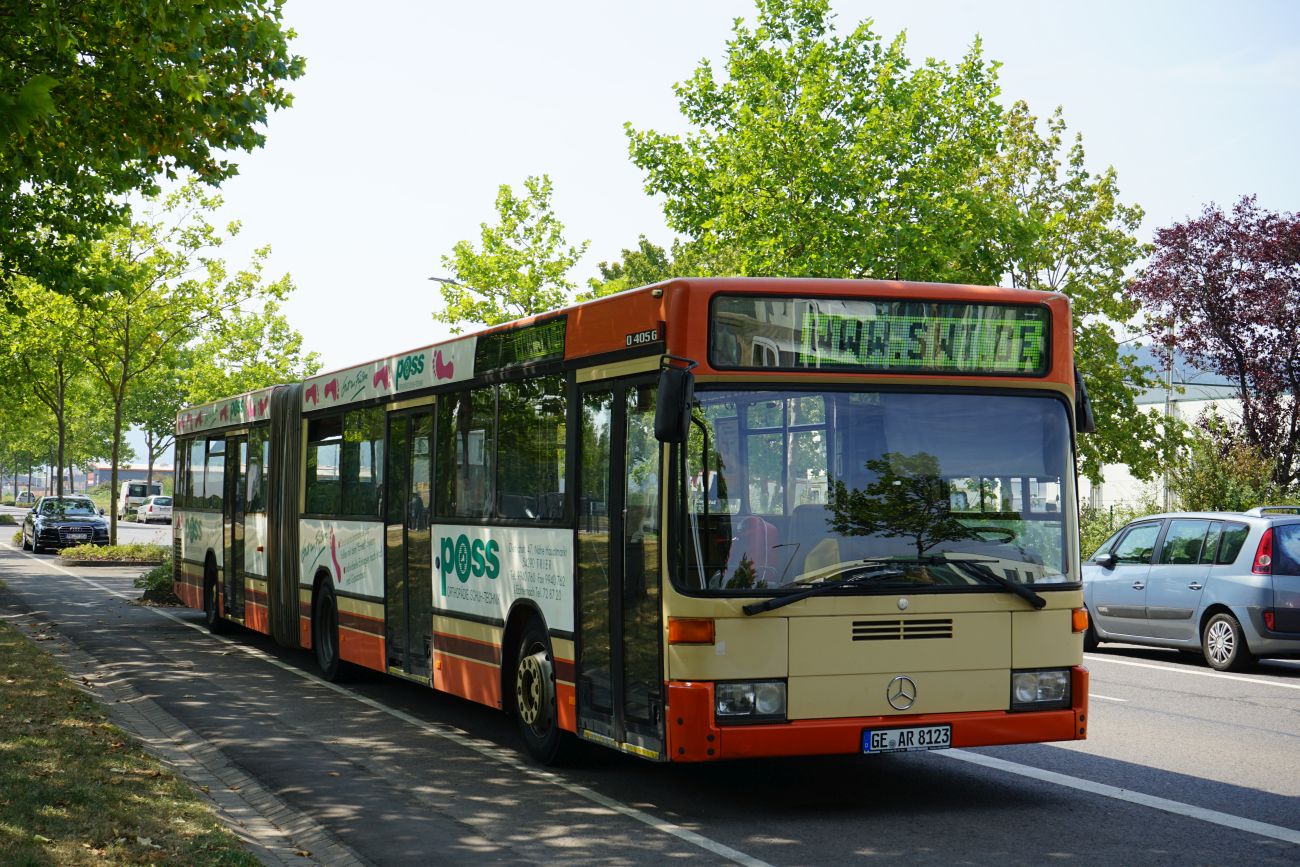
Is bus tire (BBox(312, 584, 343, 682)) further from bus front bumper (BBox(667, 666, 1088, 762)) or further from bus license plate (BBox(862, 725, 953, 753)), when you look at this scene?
bus license plate (BBox(862, 725, 953, 753))

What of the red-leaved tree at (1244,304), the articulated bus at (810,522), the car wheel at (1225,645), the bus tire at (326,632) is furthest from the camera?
the red-leaved tree at (1244,304)

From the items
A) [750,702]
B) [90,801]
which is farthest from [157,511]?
[750,702]

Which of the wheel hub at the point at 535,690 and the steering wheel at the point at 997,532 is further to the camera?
the wheel hub at the point at 535,690

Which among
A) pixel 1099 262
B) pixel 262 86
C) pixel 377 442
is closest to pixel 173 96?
pixel 262 86

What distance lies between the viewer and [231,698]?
1346 centimetres

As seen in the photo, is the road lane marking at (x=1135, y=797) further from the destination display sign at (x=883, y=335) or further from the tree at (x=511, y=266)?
the tree at (x=511, y=266)

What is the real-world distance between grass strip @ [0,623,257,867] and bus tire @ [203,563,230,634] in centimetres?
820

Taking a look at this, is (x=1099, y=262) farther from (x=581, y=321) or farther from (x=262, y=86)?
(x=581, y=321)

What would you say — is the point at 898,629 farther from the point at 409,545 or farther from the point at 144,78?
the point at 144,78

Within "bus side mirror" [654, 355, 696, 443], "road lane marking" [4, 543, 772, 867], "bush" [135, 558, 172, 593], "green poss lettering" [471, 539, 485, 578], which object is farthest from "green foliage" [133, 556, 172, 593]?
"bus side mirror" [654, 355, 696, 443]

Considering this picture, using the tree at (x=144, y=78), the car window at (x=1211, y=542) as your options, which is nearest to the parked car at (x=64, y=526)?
the tree at (x=144, y=78)

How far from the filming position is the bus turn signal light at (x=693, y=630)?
775 centimetres

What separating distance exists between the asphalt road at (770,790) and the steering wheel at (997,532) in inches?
60.0

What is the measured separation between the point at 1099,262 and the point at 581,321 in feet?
104
